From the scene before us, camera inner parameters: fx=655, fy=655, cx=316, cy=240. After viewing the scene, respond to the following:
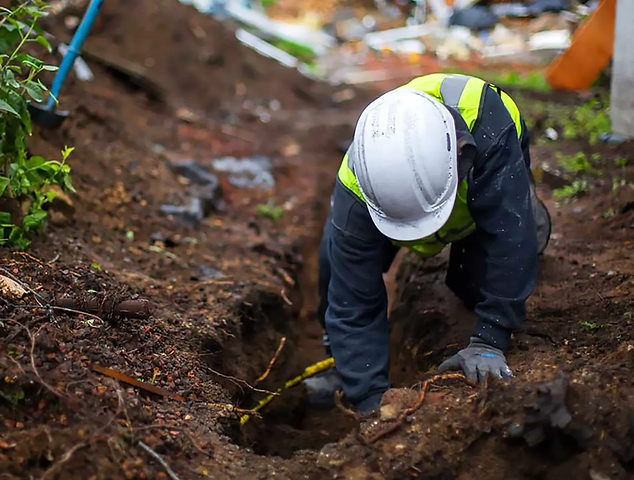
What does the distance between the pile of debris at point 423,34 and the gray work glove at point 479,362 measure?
8.26m

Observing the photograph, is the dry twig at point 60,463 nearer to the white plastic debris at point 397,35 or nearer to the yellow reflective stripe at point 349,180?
the yellow reflective stripe at point 349,180

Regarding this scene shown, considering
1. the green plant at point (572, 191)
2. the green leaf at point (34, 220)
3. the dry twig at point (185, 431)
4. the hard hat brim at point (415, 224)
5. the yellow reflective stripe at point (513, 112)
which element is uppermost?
the yellow reflective stripe at point (513, 112)

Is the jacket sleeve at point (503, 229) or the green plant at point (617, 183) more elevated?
the jacket sleeve at point (503, 229)

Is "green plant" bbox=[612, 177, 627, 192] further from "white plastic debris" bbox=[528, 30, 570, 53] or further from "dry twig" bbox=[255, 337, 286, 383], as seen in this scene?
"white plastic debris" bbox=[528, 30, 570, 53]

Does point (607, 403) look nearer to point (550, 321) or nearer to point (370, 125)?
point (550, 321)

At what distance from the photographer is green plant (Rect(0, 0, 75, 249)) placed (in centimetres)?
287

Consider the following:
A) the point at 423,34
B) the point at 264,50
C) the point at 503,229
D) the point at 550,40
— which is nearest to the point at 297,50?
the point at 264,50

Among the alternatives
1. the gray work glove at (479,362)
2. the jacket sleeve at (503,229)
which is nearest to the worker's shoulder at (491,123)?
the jacket sleeve at (503,229)

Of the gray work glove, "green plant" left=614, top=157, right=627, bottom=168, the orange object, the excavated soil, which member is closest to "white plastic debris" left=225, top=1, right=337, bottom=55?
the excavated soil

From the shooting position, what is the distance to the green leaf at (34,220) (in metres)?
3.12

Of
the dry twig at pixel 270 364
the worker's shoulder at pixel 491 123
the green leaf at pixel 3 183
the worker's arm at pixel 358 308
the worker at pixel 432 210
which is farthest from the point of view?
the dry twig at pixel 270 364

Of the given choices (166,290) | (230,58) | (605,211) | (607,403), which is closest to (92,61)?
(230,58)

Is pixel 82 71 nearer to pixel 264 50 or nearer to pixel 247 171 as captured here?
pixel 247 171

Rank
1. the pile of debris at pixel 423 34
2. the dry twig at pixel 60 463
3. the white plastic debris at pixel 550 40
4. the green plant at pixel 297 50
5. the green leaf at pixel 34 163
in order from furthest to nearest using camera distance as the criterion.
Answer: the green plant at pixel 297 50 < the pile of debris at pixel 423 34 < the white plastic debris at pixel 550 40 < the green leaf at pixel 34 163 < the dry twig at pixel 60 463
